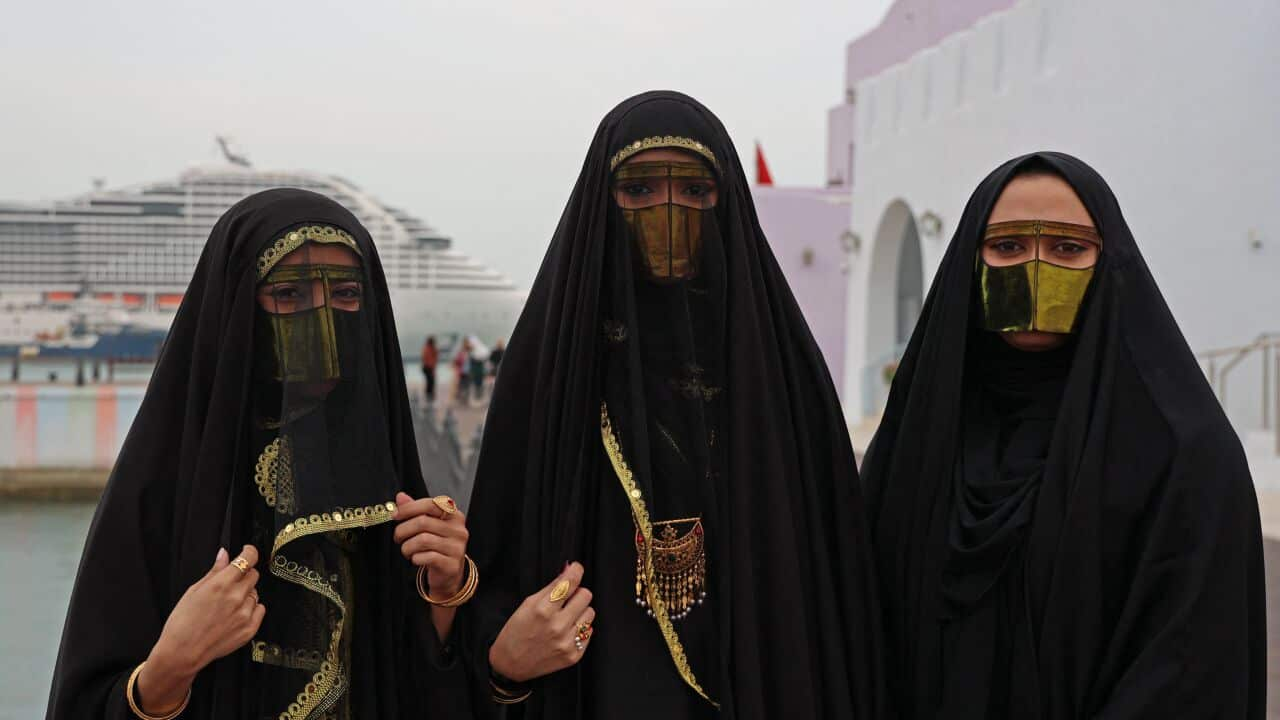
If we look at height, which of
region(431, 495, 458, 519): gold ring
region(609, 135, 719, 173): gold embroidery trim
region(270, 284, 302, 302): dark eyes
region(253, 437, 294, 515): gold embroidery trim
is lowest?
region(431, 495, 458, 519): gold ring

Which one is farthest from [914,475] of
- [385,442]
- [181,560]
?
[181,560]

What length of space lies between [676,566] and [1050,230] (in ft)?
2.33

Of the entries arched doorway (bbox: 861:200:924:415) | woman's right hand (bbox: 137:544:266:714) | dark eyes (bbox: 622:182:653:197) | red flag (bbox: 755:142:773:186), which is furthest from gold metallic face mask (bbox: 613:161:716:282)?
red flag (bbox: 755:142:773:186)

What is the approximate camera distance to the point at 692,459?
5.40 ft

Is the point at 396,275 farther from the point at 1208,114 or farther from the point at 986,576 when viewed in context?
the point at 986,576

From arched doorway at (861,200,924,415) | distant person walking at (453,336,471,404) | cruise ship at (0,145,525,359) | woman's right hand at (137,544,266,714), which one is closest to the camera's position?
woman's right hand at (137,544,266,714)

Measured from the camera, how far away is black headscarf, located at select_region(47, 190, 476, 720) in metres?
1.45

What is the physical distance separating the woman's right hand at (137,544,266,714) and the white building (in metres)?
7.41

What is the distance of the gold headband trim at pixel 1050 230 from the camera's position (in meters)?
1.62

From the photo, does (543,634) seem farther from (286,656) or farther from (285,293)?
(285,293)

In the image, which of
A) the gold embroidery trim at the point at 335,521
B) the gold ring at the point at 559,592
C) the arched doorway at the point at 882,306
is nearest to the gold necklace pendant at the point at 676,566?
the gold ring at the point at 559,592

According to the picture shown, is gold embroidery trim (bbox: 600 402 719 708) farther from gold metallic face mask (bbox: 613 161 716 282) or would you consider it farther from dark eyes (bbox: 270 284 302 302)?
dark eyes (bbox: 270 284 302 302)

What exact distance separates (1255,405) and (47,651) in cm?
778

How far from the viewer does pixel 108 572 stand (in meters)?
1.45
